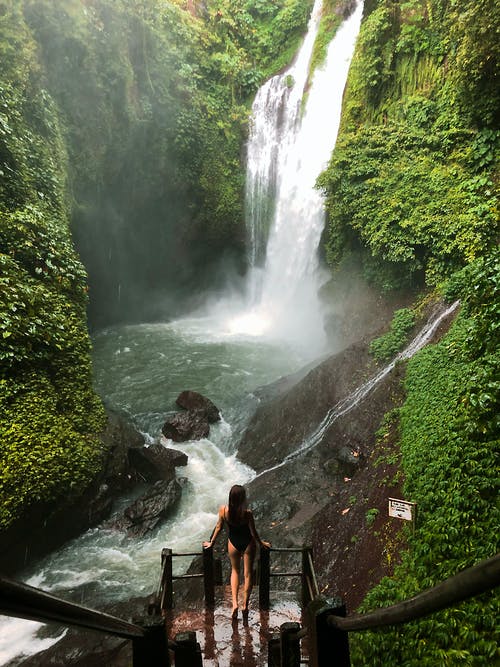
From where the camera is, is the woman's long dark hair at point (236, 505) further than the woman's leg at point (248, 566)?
No

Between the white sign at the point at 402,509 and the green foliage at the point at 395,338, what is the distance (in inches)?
221

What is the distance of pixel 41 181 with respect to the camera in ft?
35.2

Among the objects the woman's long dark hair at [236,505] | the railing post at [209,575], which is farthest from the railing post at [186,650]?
the railing post at [209,575]

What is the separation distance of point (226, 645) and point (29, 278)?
7.69 meters

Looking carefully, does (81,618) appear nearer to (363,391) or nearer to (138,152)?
(363,391)

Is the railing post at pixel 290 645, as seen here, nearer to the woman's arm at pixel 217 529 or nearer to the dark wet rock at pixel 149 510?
the woman's arm at pixel 217 529

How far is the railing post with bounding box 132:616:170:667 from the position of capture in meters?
2.00

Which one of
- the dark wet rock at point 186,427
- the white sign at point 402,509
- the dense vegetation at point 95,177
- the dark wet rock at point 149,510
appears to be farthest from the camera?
the dark wet rock at point 186,427

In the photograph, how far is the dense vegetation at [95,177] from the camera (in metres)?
7.45

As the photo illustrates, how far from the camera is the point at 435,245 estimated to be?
10.2 metres

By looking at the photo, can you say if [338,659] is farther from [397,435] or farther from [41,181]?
[41,181]

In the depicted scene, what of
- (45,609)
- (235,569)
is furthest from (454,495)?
(45,609)

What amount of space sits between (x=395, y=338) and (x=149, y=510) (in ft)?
23.1

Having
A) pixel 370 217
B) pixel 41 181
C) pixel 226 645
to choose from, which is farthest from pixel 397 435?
pixel 41 181
